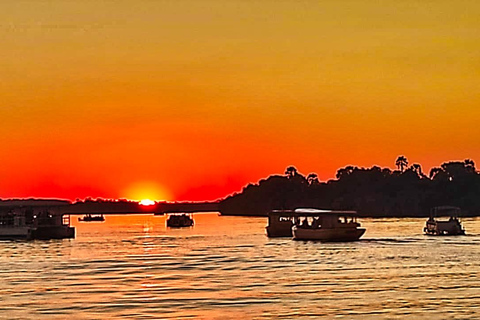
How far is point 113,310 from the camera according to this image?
47938 millimetres

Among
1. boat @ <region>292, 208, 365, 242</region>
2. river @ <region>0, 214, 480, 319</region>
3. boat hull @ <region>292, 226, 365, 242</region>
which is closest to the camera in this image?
river @ <region>0, 214, 480, 319</region>

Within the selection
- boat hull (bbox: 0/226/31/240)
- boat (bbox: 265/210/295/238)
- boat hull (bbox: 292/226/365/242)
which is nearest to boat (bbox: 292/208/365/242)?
boat hull (bbox: 292/226/365/242)

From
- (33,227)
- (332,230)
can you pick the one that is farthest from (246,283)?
(33,227)

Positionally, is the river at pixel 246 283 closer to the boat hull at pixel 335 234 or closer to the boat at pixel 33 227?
the boat hull at pixel 335 234

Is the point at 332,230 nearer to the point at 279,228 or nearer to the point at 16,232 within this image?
the point at 279,228

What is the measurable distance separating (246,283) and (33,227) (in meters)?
76.1

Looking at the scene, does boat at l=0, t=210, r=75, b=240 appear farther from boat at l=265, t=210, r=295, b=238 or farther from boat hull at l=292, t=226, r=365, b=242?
boat hull at l=292, t=226, r=365, b=242

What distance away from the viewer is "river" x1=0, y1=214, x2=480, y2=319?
47375mm

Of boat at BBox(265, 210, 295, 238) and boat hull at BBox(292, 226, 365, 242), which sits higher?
boat at BBox(265, 210, 295, 238)

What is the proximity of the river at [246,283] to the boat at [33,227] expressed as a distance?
26.7 metres

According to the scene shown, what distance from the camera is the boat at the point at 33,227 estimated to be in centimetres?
13325

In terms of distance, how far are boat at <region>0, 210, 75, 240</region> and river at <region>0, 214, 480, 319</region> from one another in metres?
26.7

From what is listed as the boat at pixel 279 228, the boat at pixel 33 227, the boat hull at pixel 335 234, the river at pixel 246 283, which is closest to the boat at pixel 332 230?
the boat hull at pixel 335 234

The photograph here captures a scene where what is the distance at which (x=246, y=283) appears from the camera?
6281cm
